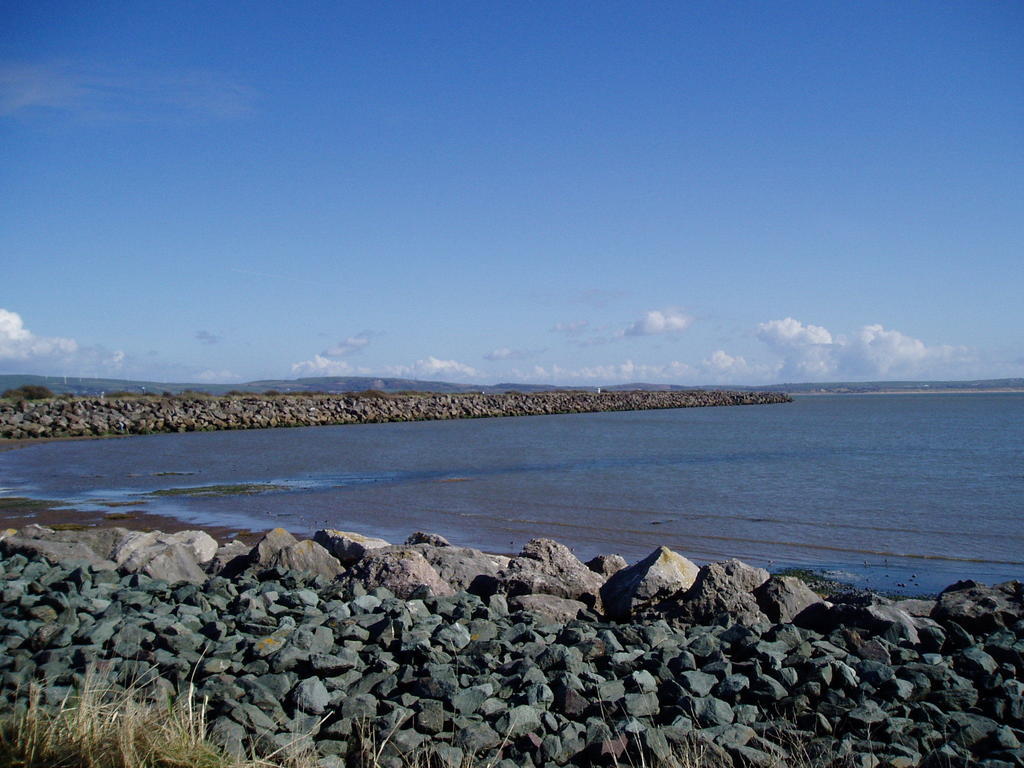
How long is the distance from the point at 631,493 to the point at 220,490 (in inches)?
355

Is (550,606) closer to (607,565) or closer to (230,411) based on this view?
(607,565)

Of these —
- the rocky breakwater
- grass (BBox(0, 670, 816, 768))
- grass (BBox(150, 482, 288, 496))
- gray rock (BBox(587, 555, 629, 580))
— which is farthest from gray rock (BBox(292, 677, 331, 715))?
grass (BBox(150, 482, 288, 496))

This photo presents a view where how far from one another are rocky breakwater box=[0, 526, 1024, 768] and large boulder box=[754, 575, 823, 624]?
0.02 meters

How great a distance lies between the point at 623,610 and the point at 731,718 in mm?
2579

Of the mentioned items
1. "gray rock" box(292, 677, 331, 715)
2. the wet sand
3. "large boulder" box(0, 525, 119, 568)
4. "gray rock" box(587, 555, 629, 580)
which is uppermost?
"large boulder" box(0, 525, 119, 568)

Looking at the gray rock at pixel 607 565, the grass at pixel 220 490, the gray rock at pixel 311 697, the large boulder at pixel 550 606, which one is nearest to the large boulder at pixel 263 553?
the large boulder at pixel 550 606

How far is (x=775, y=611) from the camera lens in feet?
21.2

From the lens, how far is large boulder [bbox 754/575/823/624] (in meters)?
6.43

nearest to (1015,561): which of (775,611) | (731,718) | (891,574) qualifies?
(891,574)

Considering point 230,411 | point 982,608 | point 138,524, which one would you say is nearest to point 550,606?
point 982,608

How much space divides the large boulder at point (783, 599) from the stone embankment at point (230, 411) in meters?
38.1

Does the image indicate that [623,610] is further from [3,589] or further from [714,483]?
[714,483]

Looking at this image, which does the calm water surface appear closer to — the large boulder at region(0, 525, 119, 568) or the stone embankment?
the large boulder at region(0, 525, 119, 568)

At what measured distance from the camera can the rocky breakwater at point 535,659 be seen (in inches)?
161
